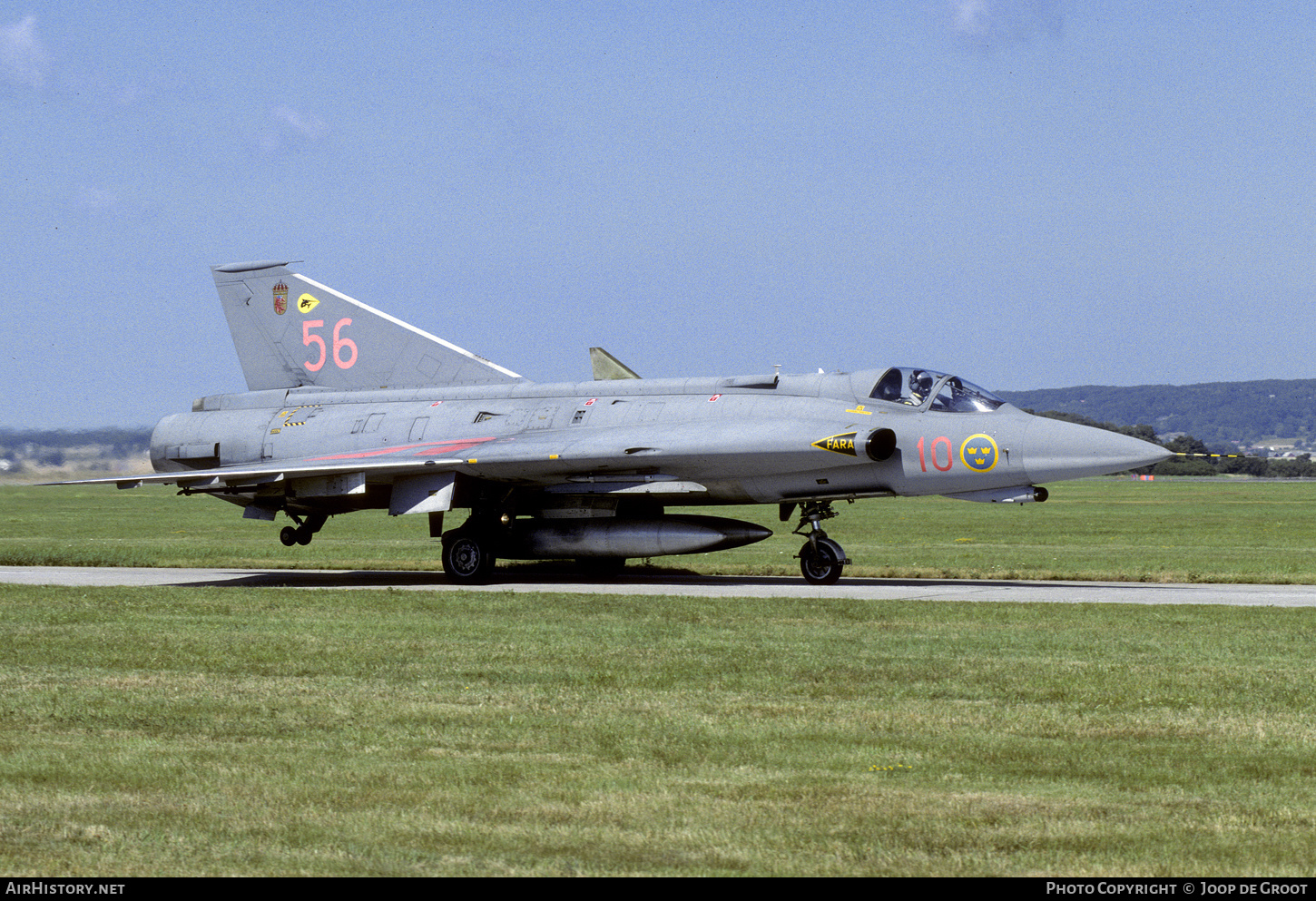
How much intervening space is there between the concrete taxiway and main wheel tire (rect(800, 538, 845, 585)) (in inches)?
7.6

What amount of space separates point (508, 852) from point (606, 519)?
48.3 ft

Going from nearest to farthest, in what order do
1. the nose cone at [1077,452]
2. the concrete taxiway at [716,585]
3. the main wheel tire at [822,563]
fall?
the concrete taxiway at [716,585] → the nose cone at [1077,452] → the main wheel tire at [822,563]

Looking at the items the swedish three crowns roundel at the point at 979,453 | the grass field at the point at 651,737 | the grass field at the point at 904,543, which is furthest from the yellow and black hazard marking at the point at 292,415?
the swedish three crowns roundel at the point at 979,453

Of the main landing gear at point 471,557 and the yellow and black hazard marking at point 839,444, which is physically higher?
the yellow and black hazard marking at point 839,444

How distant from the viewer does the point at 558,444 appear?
19.5m

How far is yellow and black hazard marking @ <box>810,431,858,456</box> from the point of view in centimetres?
1778

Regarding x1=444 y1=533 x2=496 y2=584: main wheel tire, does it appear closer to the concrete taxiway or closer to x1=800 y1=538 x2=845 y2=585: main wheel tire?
the concrete taxiway

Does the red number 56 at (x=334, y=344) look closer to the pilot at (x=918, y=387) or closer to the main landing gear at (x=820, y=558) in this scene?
the main landing gear at (x=820, y=558)

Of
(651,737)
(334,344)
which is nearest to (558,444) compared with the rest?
(334,344)

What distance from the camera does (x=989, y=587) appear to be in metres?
18.2

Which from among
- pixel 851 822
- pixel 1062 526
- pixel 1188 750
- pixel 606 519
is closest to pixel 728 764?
pixel 851 822

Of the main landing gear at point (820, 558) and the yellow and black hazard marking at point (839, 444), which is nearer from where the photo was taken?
the yellow and black hazard marking at point (839, 444)

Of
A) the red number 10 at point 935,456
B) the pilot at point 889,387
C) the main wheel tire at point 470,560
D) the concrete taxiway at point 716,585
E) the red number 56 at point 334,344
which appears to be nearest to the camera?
the concrete taxiway at point 716,585

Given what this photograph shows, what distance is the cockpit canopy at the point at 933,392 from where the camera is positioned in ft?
59.4
